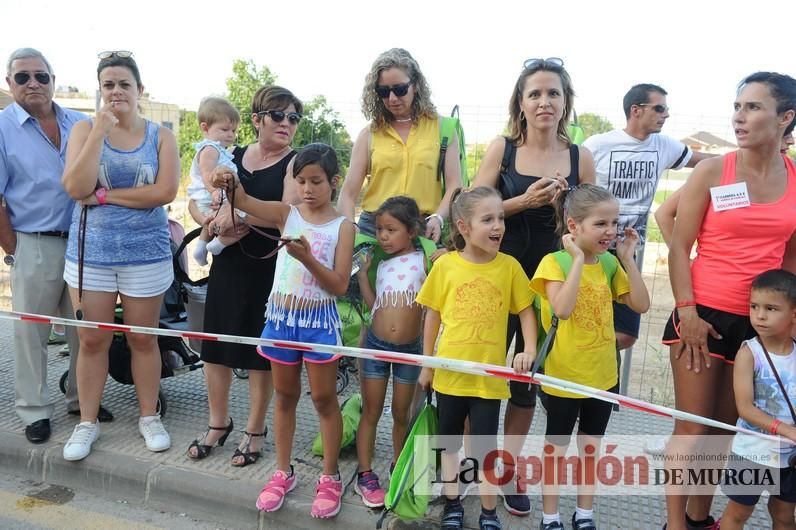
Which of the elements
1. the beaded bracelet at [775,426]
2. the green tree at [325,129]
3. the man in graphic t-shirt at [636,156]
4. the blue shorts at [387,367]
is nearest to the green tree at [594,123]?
the man in graphic t-shirt at [636,156]

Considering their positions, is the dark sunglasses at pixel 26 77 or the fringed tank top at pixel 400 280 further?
the dark sunglasses at pixel 26 77

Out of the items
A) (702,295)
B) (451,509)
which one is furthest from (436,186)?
(451,509)

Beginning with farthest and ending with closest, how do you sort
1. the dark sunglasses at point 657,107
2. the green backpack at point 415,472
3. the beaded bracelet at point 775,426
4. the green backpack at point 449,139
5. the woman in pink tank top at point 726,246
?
the dark sunglasses at point 657,107, the green backpack at point 449,139, the green backpack at point 415,472, the woman in pink tank top at point 726,246, the beaded bracelet at point 775,426

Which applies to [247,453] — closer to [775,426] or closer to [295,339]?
[295,339]

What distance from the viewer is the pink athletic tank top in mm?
2467

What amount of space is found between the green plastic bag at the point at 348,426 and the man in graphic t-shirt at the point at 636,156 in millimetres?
1699

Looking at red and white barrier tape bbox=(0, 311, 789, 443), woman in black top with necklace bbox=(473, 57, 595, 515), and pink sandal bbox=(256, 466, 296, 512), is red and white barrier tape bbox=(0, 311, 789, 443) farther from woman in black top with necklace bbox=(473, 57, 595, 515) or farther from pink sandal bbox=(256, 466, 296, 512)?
pink sandal bbox=(256, 466, 296, 512)

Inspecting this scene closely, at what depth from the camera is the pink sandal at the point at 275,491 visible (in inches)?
116

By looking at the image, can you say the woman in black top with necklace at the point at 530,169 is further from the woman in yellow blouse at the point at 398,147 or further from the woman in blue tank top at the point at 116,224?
the woman in blue tank top at the point at 116,224

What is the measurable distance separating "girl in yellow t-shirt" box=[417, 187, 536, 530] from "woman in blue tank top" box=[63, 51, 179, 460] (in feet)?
5.37

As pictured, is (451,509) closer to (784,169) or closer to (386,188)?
(386,188)

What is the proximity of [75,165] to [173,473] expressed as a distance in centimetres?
168

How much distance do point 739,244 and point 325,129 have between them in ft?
13.2

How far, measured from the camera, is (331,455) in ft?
9.84
